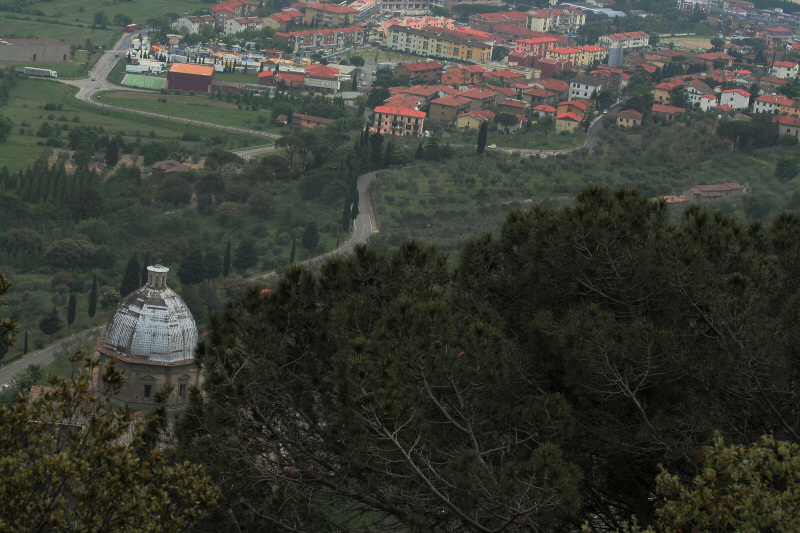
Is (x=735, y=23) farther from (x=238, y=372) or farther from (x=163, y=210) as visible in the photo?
(x=238, y=372)

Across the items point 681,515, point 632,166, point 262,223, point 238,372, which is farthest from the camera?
point 632,166

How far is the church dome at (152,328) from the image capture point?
21.7 metres

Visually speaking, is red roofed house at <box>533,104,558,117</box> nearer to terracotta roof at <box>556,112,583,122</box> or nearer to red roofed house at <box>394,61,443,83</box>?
terracotta roof at <box>556,112,583,122</box>

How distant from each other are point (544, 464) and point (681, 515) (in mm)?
1898

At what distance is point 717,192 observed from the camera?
139 feet

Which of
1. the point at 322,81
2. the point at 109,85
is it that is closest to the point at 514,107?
the point at 322,81

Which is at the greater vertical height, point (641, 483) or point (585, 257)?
point (585, 257)

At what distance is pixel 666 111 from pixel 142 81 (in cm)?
2780

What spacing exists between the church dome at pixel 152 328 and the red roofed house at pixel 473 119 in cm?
3485

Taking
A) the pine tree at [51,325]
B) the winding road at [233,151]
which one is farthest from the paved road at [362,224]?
the pine tree at [51,325]

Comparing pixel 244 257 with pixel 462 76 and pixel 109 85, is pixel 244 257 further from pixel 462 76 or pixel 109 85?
pixel 462 76

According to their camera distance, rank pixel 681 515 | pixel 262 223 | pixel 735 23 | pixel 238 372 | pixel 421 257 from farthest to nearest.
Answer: pixel 735 23 → pixel 262 223 → pixel 421 257 → pixel 238 372 → pixel 681 515

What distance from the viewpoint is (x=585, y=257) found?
10.8 meters

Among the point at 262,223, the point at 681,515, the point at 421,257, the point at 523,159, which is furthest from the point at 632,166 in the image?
the point at 681,515
